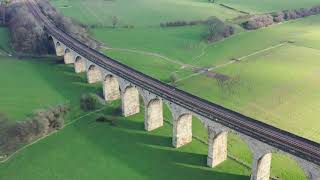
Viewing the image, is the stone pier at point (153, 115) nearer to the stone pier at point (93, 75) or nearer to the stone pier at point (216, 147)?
the stone pier at point (216, 147)

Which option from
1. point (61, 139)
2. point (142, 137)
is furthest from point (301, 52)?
point (61, 139)

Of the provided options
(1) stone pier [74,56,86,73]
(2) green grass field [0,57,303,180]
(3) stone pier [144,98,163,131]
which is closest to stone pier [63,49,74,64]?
(1) stone pier [74,56,86,73]

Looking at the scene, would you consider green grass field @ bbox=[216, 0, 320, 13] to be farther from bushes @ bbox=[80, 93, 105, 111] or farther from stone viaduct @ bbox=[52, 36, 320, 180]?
bushes @ bbox=[80, 93, 105, 111]

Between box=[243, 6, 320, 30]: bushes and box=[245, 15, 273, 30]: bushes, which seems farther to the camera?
box=[243, 6, 320, 30]: bushes

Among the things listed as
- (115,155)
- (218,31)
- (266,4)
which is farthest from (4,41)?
(266,4)

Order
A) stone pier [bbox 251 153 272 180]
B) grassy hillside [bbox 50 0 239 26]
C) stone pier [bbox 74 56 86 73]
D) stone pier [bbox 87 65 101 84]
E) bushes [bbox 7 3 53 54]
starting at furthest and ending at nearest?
grassy hillside [bbox 50 0 239 26] → bushes [bbox 7 3 53 54] → stone pier [bbox 74 56 86 73] → stone pier [bbox 87 65 101 84] → stone pier [bbox 251 153 272 180]

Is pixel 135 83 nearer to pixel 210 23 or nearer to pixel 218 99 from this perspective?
pixel 218 99

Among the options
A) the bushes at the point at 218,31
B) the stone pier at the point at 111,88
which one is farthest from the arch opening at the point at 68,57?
the bushes at the point at 218,31
